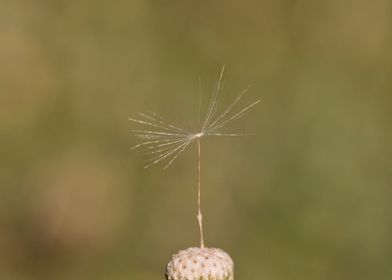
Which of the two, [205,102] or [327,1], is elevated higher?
[327,1]

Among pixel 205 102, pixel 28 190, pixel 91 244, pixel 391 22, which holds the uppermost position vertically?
pixel 391 22

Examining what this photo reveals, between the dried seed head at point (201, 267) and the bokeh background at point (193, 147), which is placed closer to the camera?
the dried seed head at point (201, 267)

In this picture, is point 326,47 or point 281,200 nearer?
point 281,200

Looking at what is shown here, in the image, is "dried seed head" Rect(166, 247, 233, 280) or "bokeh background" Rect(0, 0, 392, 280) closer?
"dried seed head" Rect(166, 247, 233, 280)

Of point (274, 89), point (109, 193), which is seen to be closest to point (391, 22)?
point (274, 89)

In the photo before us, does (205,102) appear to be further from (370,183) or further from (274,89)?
(370,183)
